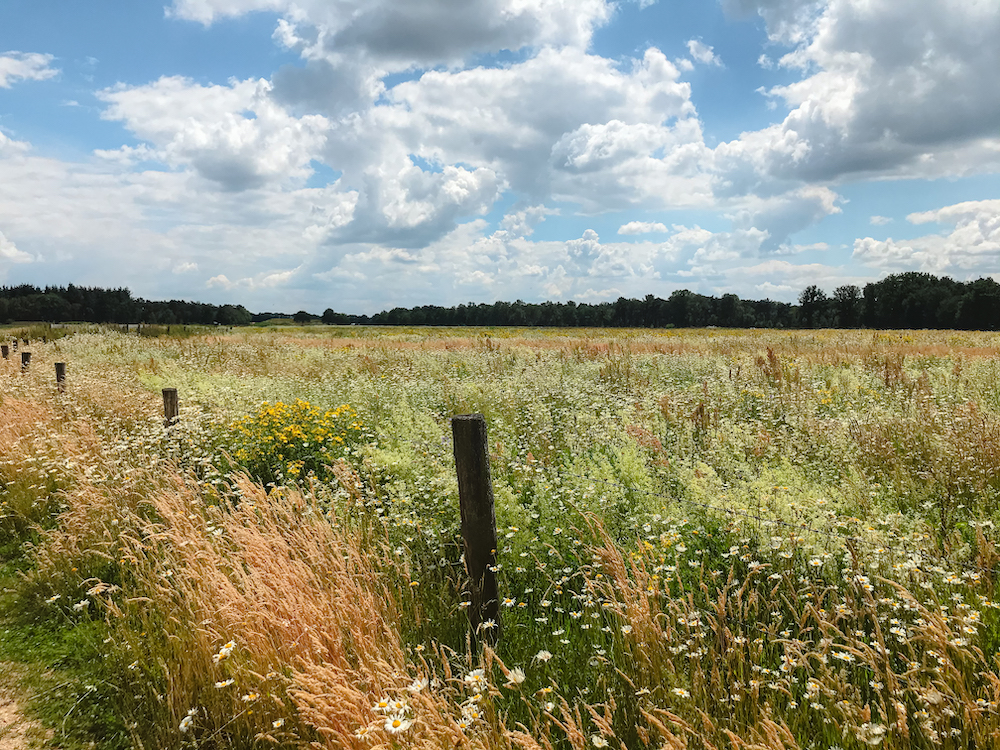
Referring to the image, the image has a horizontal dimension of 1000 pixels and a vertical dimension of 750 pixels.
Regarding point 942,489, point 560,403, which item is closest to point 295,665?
point 942,489

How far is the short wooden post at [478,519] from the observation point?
11.3 feet

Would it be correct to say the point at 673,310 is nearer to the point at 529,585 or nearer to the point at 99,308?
the point at 99,308

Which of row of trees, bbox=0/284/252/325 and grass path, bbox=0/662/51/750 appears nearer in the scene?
grass path, bbox=0/662/51/750

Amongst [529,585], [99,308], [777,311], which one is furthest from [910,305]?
[99,308]

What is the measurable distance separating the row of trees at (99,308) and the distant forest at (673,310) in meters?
0.14

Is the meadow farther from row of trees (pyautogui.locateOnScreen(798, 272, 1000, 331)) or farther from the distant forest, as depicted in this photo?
row of trees (pyautogui.locateOnScreen(798, 272, 1000, 331))

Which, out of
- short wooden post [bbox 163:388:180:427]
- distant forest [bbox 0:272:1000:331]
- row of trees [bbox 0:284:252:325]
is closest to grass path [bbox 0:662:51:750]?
short wooden post [bbox 163:388:180:427]

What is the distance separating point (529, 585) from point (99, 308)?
107 metres

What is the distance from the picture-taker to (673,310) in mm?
120188

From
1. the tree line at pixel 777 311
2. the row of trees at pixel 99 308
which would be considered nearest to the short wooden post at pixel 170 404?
the row of trees at pixel 99 308

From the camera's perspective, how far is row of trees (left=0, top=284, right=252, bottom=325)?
75562mm

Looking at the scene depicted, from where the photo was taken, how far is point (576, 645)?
336 cm

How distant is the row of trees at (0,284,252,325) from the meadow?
7520cm

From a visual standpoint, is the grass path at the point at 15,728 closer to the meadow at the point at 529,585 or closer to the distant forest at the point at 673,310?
the meadow at the point at 529,585
